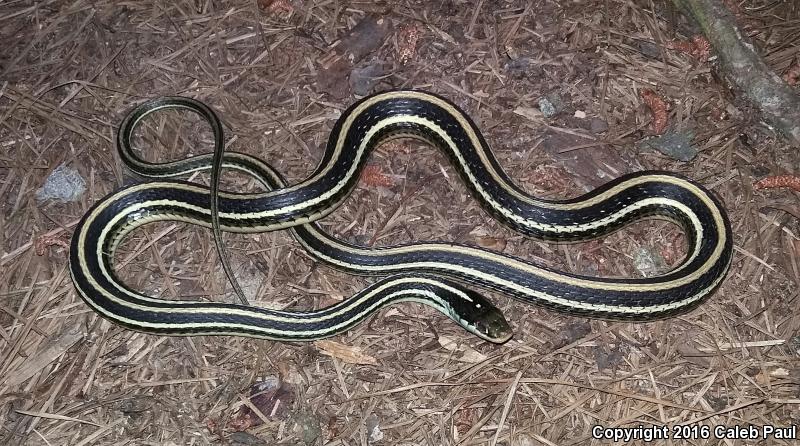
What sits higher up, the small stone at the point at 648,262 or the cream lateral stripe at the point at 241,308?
the small stone at the point at 648,262

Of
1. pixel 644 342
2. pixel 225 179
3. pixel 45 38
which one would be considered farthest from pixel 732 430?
pixel 45 38

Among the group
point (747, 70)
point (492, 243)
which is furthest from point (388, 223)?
point (747, 70)

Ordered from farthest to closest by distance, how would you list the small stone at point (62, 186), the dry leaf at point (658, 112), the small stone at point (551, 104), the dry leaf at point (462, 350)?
the small stone at point (551, 104), the dry leaf at point (658, 112), the small stone at point (62, 186), the dry leaf at point (462, 350)

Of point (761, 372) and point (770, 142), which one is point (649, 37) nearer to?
point (770, 142)

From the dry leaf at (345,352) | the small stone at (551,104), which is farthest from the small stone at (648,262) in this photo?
the dry leaf at (345,352)

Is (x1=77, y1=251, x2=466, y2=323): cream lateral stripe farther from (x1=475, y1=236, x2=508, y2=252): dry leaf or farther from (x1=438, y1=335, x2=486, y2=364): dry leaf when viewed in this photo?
(x1=475, y1=236, x2=508, y2=252): dry leaf

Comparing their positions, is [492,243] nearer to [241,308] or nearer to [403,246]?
[403,246]

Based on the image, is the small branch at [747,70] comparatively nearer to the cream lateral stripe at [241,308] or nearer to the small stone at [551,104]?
the small stone at [551,104]

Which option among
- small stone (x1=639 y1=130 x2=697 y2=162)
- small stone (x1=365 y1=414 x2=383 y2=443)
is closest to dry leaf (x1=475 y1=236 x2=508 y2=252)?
small stone (x1=639 y1=130 x2=697 y2=162)
